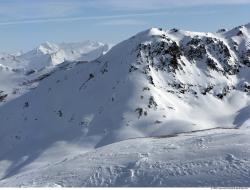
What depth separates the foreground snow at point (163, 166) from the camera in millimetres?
33675

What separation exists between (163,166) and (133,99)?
8499 cm

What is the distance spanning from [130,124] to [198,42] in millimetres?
50671

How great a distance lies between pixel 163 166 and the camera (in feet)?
121

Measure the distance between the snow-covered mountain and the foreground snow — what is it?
55829mm

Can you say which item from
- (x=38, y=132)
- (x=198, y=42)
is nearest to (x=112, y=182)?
(x=38, y=132)

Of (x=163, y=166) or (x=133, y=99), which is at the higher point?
(x=133, y=99)

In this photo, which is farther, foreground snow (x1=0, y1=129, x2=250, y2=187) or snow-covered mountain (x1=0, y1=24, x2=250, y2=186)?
snow-covered mountain (x1=0, y1=24, x2=250, y2=186)

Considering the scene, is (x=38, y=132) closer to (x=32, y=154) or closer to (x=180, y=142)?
(x=32, y=154)

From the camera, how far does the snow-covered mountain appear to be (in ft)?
361

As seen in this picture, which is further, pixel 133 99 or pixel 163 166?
pixel 133 99

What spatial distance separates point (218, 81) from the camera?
143 m

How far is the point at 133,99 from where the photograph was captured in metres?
122

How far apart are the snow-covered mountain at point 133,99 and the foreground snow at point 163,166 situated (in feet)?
183

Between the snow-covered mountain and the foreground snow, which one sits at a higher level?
the snow-covered mountain
